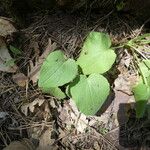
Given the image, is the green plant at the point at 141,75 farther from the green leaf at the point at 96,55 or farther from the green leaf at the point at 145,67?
the green leaf at the point at 96,55

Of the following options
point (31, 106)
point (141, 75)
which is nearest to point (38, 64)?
point (31, 106)

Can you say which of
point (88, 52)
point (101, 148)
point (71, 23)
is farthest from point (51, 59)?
→ point (101, 148)

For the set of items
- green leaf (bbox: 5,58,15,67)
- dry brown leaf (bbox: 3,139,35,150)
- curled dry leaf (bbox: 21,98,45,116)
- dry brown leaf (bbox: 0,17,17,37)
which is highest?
dry brown leaf (bbox: 0,17,17,37)

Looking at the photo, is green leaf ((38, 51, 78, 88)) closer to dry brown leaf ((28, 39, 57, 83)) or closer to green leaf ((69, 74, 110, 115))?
green leaf ((69, 74, 110, 115))

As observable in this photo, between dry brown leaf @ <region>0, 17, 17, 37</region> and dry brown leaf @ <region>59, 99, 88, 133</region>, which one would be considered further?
dry brown leaf @ <region>0, 17, 17, 37</region>

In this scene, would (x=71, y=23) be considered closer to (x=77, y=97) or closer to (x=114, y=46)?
(x=114, y=46)

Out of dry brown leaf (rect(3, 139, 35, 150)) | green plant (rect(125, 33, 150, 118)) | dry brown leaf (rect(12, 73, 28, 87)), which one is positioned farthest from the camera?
dry brown leaf (rect(12, 73, 28, 87))

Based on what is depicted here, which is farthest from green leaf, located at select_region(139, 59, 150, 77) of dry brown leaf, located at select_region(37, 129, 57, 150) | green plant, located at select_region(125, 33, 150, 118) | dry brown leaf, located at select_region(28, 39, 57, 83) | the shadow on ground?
dry brown leaf, located at select_region(37, 129, 57, 150)
